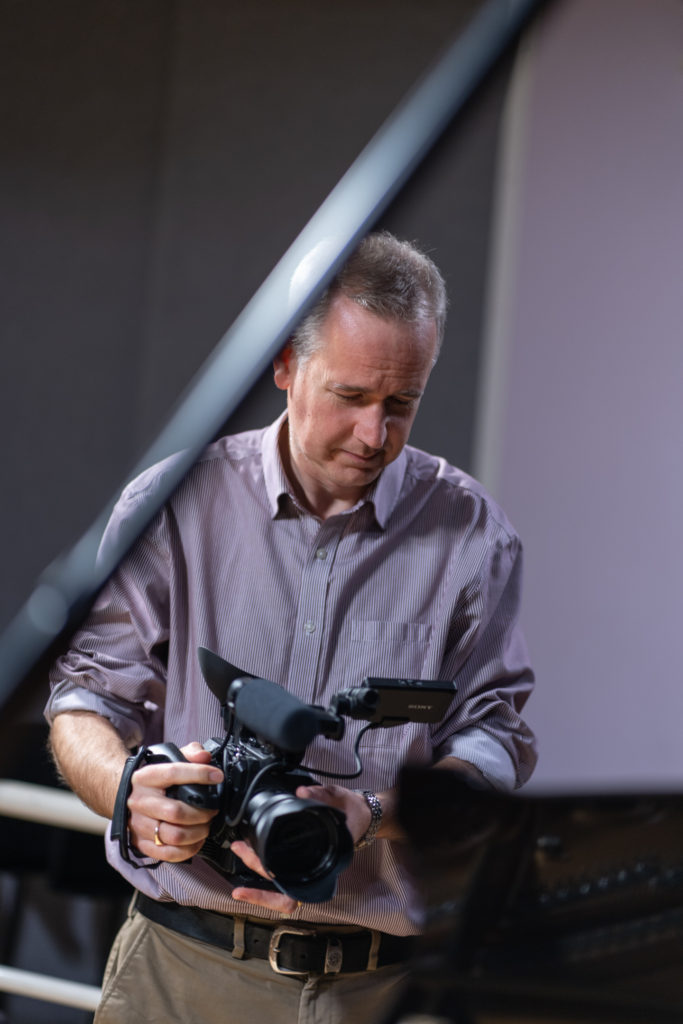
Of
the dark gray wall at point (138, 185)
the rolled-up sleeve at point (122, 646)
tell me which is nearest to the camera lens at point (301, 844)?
the rolled-up sleeve at point (122, 646)

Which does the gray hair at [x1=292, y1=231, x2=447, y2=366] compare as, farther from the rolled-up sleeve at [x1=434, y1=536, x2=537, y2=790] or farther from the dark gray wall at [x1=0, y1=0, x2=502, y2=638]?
the dark gray wall at [x1=0, y1=0, x2=502, y2=638]

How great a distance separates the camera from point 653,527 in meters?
1.67

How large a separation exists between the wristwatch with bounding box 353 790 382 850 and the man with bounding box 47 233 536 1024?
87 mm

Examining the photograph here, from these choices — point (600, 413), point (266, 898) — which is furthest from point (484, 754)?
point (600, 413)

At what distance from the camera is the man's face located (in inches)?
26.3

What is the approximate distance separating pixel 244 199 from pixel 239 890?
166 cm

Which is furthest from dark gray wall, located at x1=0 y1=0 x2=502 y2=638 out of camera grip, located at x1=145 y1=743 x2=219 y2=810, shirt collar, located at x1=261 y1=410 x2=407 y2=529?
camera grip, located at x1=145 y1=743 x2=219 y2=810

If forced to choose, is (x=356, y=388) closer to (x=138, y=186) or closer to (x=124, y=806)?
(x=124, y=806)

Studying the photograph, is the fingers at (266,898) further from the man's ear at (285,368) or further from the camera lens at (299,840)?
the man's ear at (285,368)

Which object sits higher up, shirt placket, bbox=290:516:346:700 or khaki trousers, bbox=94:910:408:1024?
shirt placket, bbox=290:516:346:700

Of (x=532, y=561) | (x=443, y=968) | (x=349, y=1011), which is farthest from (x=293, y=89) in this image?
(x=443, y=968)

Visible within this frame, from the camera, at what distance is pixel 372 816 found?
0.58 m

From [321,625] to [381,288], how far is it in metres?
0.23

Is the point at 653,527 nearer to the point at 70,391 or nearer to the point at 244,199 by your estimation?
the point at 244,199
